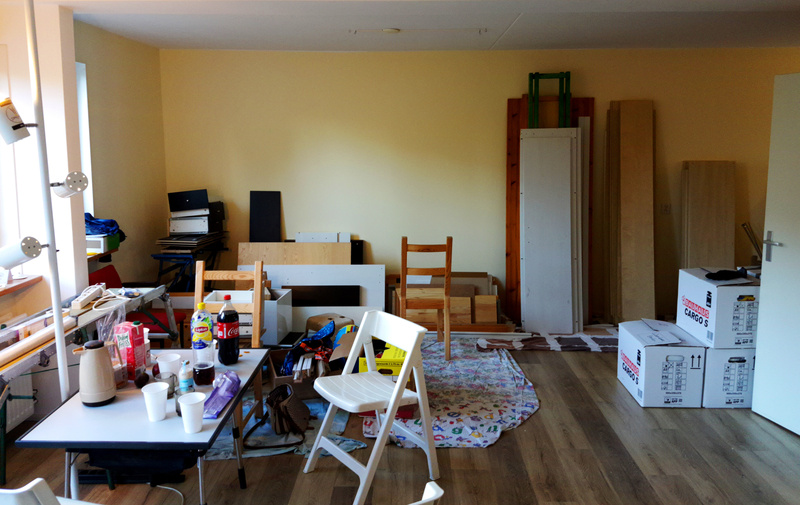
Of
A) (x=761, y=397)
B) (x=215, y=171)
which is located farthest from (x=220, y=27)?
(x=761, y=397)

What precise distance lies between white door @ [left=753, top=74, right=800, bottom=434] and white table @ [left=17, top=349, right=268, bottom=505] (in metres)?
3.02

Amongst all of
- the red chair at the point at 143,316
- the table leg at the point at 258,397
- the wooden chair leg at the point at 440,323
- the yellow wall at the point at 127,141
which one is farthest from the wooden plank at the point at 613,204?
the yellow wall at the point at 127,141

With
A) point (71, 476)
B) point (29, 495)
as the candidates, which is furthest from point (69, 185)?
point (29, 495)

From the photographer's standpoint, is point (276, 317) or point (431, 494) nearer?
point (431, 494)

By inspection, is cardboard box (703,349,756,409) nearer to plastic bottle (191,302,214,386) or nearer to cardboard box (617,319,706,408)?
cardboard box (617,319,706,408)

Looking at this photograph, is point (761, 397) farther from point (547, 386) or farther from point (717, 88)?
point (717, 88)

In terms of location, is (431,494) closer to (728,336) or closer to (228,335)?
(228,335)

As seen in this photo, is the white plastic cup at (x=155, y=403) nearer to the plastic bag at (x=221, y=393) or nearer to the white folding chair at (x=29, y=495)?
the plastic bag at (x=221, y=393)

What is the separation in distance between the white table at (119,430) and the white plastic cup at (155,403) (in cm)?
2

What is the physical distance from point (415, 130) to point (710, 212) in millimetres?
2849

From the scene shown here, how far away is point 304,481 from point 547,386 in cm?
198

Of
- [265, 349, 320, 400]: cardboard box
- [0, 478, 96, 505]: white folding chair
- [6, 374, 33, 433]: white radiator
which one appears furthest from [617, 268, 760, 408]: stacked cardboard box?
[6, 374, 33, 433]: white radiator

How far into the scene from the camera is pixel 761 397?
12.5 feet

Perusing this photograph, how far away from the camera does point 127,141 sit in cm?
521
